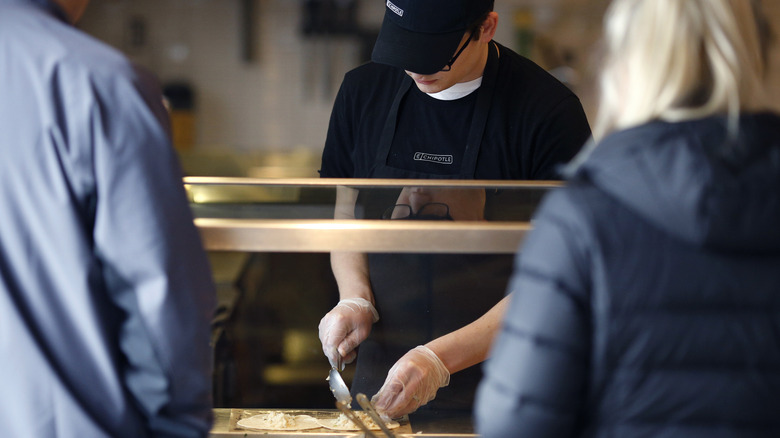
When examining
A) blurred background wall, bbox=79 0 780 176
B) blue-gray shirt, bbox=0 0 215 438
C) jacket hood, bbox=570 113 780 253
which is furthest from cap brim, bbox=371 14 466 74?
blurred background wall, bbox=79 0 780 176

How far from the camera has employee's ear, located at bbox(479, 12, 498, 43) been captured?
1727 millimetres

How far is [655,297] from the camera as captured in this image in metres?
0.74


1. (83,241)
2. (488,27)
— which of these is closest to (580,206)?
(83,241)

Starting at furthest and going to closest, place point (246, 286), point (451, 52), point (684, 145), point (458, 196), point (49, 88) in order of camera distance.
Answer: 1. point (246, 286)
2. point (451, 52)
3. point (458, 196)
4. point (49, 88)
5. point (684, 145)

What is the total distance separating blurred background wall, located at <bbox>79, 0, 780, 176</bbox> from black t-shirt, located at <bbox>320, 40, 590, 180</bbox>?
2.29 m

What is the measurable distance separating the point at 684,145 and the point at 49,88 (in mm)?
652

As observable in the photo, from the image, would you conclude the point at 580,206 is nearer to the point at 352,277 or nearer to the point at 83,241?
the point at 83,241

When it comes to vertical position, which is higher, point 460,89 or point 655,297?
point 655,297

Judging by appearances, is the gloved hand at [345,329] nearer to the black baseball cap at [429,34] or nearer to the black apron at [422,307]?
the black apron at [422,307]

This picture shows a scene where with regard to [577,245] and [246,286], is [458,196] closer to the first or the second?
[577,245]

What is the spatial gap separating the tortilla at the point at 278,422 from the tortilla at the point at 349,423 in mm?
22

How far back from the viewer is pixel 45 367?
85 centimetres

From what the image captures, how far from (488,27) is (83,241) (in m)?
1.15

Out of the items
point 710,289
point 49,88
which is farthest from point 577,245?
point 49,88
